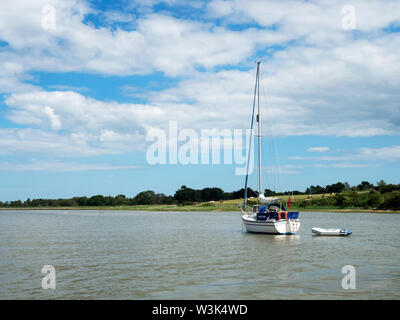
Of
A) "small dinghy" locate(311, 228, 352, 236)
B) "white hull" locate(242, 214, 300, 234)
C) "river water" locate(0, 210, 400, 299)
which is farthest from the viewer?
"white hull" locate(242, 214, 300, 234)

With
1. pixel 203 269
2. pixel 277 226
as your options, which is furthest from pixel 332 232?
pixel 203 269

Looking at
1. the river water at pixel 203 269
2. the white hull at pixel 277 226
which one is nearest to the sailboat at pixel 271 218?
the white hull at pixel 277 226

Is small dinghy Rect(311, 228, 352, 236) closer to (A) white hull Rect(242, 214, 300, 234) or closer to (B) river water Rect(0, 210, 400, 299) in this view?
(A) white hull Rect(242, 214, 300, 234)

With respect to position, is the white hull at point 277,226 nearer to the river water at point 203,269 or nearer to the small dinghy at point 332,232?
the small dinghy at point 332,232

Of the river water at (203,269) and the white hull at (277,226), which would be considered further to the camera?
the white hull at (277,226)

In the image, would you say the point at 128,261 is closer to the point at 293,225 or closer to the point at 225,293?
the point at 225,293

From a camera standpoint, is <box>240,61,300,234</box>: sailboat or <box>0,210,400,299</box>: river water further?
<box>240,61,300,234</box>: sailboat

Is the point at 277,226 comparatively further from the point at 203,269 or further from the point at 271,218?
the point at 203,269

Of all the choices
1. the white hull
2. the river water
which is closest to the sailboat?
the white hull

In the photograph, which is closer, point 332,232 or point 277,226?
point 277,226

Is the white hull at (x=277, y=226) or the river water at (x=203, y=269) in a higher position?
the white hull at (x=277, y=226)
